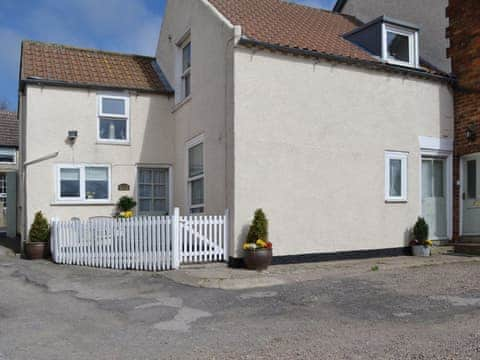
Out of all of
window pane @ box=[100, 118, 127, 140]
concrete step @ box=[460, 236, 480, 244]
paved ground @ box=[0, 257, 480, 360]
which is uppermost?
window pane @ box=[100, 118, 127, 140]

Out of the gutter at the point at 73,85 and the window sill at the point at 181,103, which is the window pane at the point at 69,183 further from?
the window sill at the point at 181,103

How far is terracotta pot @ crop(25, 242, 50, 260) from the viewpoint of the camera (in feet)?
39.9

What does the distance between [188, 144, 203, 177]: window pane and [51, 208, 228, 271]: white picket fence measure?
246cm

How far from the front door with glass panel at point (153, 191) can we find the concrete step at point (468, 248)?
26.4 ft

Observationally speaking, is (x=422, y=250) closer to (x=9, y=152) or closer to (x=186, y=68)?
(x=186, y=68)

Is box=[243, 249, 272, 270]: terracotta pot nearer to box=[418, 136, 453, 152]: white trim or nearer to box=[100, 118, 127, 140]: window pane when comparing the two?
box=[418, 136, 453, 152]: white trim

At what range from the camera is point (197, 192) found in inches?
490

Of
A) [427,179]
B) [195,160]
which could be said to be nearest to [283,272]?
[195,160]

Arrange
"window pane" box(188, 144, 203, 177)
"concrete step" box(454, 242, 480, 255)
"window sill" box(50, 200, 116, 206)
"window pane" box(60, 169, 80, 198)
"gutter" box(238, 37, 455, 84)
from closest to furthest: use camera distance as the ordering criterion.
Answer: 1. "gutter" box(238, 37, 455, 84)
2. "concrete step" box(454, 242, 480, 255)
3. "window pane" box(188, 144, 203, 177)
4. "window sill" box(50, 200, 116, 206)
5. "window pane" box(60, 169, 80, 198)

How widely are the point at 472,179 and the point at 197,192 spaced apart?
23.6 feet

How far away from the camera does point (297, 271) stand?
945 centimetres

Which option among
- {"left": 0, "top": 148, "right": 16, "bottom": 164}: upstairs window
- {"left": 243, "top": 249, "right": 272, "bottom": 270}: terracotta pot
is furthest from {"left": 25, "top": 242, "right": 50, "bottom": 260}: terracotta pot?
{"left": 0, "top": 148, "right": 16, "bottom": 164}: upstairs window

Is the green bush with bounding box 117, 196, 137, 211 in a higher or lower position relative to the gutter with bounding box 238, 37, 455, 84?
lower

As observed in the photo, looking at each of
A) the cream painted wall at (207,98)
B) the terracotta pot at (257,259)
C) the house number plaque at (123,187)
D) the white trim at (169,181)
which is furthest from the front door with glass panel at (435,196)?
the house number plaque at (123,187)
